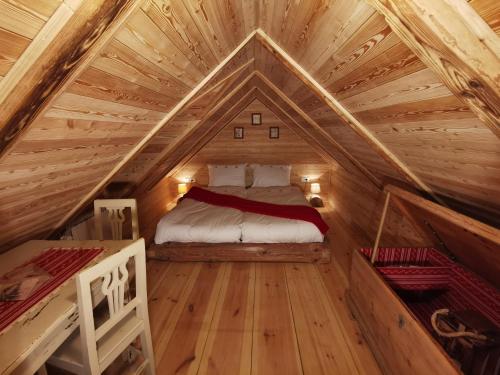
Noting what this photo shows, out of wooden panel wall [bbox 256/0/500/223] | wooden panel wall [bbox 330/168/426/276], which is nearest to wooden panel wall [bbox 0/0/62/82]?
wooden panel wall [bbox 256/0/500/223]

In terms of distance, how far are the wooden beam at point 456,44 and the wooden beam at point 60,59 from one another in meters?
0.85

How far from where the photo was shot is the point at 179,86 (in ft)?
5.56

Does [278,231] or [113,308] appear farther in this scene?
[278,231]

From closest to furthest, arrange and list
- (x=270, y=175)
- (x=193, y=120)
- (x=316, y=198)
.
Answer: (x=193, y=120)
(x=270, y=175)
(x=316, y=198)

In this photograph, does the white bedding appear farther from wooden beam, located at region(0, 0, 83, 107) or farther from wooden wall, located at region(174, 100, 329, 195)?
wooden beam, located at region(0, 0, 83, 107)

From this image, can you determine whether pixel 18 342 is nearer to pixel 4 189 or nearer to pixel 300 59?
pixel 4 189

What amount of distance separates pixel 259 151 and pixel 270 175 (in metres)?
0.60

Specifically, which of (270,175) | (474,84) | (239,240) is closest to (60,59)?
(474,84)

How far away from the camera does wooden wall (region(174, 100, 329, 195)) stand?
486 centimetres

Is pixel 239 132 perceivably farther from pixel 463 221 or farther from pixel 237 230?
pixel 463 221

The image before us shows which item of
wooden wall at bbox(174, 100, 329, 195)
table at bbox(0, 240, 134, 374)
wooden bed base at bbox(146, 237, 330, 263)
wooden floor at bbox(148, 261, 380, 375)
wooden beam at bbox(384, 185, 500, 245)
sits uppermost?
wooden wall at bbox(174, 100, 329, 195)

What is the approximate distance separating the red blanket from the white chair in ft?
6.48

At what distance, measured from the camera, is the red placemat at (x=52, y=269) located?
1.20 metres

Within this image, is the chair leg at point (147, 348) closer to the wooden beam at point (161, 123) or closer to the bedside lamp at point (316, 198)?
the wooden beam at point (161, 123)
